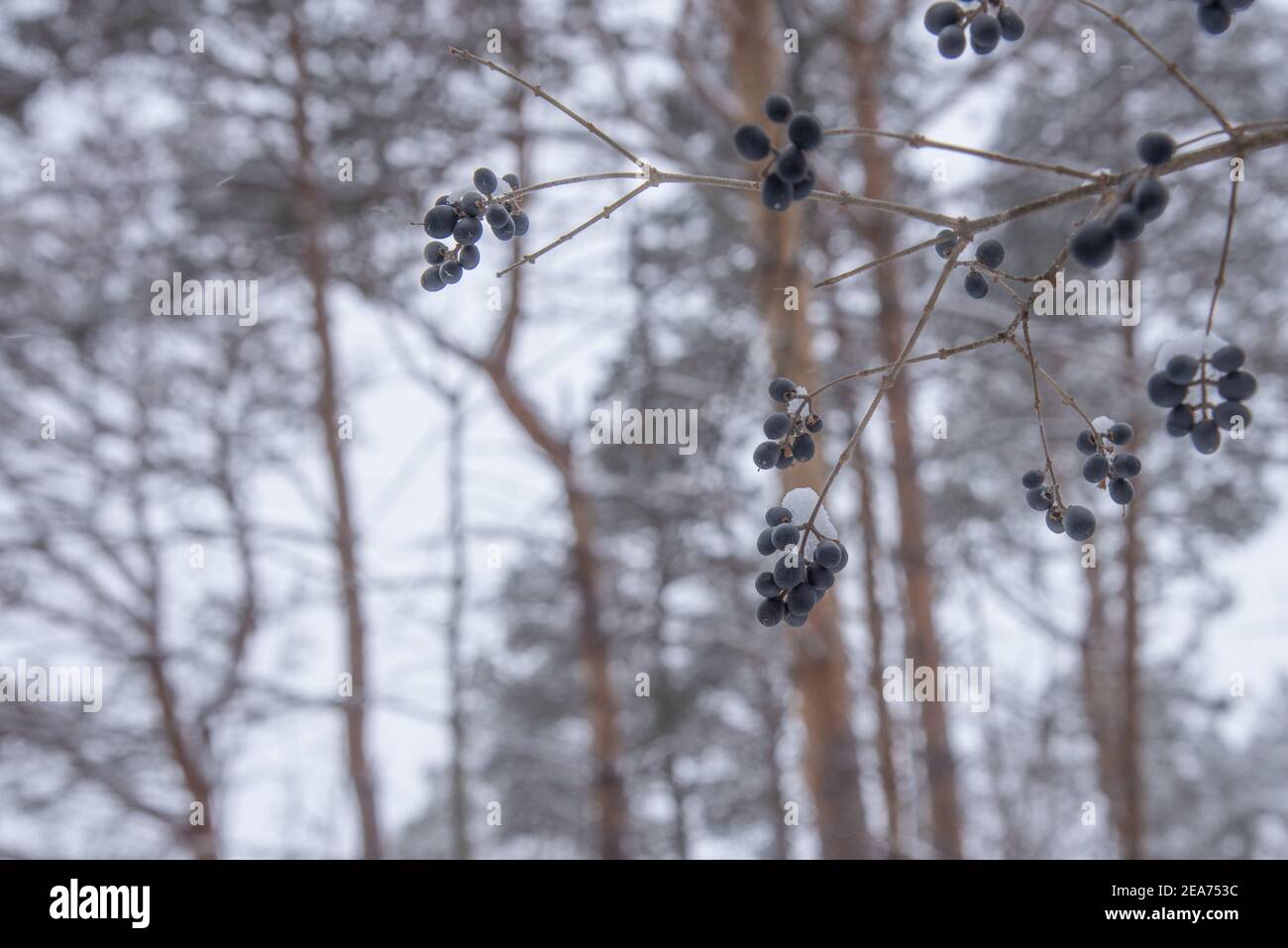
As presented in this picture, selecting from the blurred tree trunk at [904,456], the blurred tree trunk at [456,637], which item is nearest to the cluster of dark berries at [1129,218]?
the blurred tree trunk at [904,456]

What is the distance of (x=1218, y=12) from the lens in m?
0.67

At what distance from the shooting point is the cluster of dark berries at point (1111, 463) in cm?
77

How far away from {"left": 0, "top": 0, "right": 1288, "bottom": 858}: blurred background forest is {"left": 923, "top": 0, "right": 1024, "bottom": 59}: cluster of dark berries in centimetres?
253

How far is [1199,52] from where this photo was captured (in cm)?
549

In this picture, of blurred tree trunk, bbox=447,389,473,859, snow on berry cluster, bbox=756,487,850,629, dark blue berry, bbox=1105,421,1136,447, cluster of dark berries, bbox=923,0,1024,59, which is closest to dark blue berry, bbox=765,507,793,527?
snow on berry cluster, bbox=756,487,850,629

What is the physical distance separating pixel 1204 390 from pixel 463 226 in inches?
24.4

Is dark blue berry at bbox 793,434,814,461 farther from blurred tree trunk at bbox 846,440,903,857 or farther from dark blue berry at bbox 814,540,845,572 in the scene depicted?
blurred tree trunk at bbox 846,440,903,857

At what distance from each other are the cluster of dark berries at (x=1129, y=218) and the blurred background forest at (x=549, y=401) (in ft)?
8.91

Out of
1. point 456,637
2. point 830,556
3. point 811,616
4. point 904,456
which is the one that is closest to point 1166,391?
point 830,556

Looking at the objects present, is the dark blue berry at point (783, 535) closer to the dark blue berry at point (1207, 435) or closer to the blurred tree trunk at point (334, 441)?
the dark blue berry at point (1207, 435)
